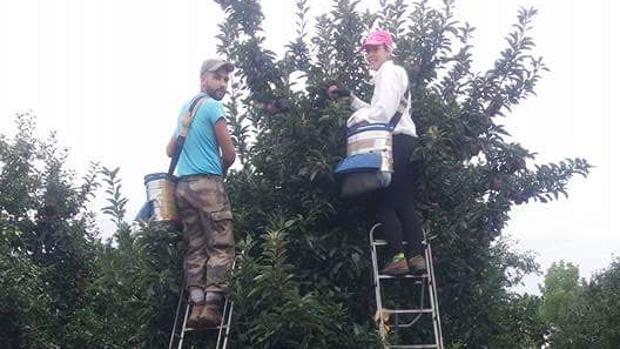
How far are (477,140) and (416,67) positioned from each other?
89 centimetres

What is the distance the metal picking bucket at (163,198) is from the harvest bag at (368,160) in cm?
132

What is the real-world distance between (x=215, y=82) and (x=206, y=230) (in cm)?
114

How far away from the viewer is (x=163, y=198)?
19.8 feet

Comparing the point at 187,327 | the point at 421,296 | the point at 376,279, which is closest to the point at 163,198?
the point at 187,327

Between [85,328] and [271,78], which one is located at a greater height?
[271,78]

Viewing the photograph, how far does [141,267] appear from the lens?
20.0 feet

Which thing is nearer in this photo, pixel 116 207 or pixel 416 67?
pixel 116 207

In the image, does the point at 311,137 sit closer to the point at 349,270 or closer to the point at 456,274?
the point at 349,270

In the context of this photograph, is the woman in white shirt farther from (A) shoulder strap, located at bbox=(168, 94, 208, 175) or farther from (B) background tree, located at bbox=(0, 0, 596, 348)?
(A) shoulder strap, located at bbox=(168, 94, 208, 175)

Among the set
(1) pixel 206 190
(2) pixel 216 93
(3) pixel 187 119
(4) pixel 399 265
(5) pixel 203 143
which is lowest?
(4) pixel 399 265

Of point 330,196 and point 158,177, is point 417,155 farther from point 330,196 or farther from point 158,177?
point 158,177

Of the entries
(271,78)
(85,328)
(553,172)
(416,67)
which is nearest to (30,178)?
(85,328)

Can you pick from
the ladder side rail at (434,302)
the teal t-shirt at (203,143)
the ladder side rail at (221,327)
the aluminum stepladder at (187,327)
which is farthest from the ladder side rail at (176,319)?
the ladder side rail at (434,302)

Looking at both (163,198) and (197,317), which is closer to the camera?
(197,317)
